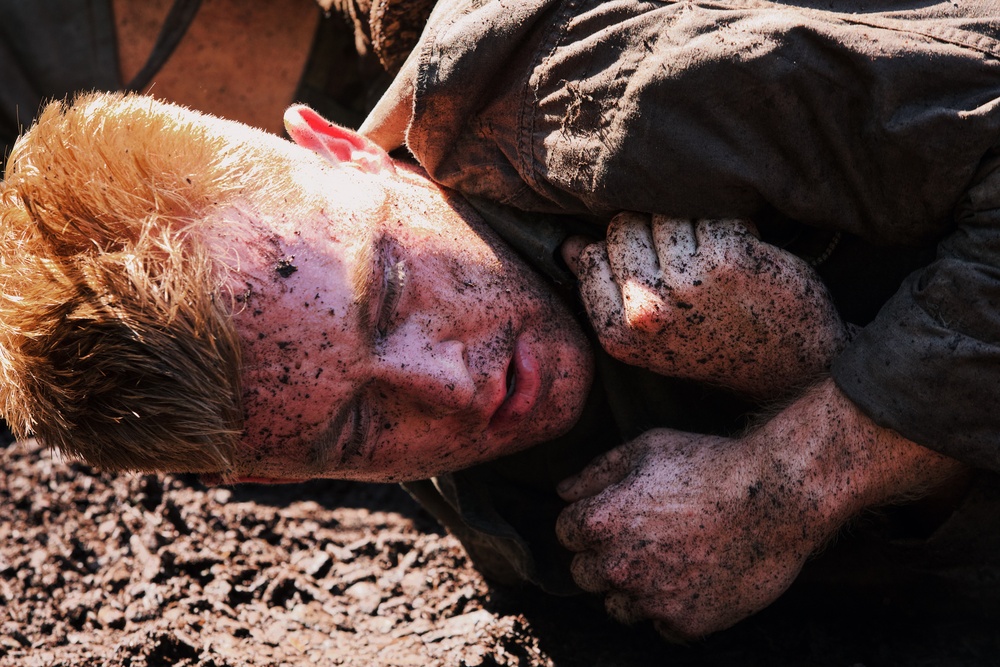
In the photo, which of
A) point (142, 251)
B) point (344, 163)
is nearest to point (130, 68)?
point (344, 163)

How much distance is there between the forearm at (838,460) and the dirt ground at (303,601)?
Answer: 41cm

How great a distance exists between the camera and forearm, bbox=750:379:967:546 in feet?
5.32

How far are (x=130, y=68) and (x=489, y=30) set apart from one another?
2.10 metres

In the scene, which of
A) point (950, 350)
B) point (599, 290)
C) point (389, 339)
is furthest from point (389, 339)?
point (950, 350)

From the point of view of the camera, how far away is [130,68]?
3.29 meters

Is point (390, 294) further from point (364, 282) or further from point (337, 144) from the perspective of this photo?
point (337, 144)

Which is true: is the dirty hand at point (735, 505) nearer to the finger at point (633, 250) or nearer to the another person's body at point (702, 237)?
the another person's body at point (702, 237)

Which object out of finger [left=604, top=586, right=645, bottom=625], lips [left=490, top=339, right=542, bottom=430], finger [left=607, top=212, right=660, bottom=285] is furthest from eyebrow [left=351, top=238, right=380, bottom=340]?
finger [left=604, top=586, right=645, bottom=625]

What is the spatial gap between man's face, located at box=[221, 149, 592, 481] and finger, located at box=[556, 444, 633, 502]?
107 mm

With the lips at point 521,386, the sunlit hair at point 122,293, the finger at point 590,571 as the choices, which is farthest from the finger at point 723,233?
the sunlit hair at point 122,293

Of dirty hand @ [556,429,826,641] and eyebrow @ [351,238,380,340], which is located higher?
eyebrow @ [351,238,380,340]

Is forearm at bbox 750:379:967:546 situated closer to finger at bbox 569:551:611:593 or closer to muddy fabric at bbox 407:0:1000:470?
muddy fabric at bbox 407:0:1000:470

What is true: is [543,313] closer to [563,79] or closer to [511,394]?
[511,394]

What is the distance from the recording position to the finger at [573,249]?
5.96 feet
